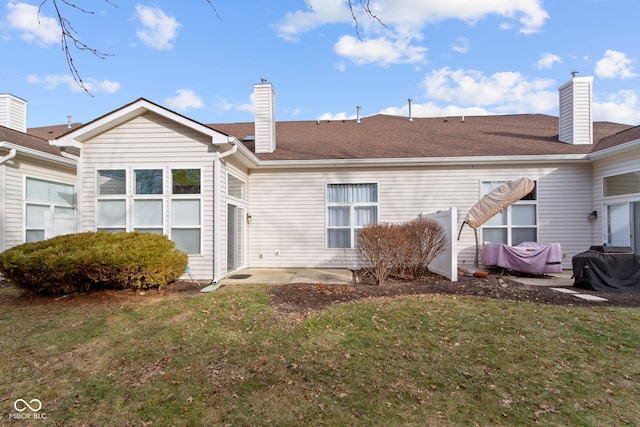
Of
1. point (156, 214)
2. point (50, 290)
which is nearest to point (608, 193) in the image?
point (156, 214)

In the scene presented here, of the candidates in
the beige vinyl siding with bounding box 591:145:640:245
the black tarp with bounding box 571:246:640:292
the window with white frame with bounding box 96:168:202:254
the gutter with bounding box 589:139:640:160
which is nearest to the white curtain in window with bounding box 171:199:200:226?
the window with white frame with bounding box 96:168:202:254

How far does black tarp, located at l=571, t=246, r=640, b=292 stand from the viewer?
6629 millimetres

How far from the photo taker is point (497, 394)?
3012mm

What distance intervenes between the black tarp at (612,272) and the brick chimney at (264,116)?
8.70 m

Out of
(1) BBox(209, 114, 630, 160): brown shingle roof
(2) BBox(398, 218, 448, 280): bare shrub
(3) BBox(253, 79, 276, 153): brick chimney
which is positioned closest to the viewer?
(2) BBox(398, 218, 448, 280): bare shrub

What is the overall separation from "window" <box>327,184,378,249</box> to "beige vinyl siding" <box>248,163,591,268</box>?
0.18 m

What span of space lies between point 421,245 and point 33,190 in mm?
10175

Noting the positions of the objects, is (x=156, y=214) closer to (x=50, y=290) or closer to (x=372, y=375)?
(x=50, y=290)

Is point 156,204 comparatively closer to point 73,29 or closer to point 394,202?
point 73,29

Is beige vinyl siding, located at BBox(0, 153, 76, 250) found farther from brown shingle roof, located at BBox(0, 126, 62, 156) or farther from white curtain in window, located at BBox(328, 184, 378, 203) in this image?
white curtain in window, located at BBox(328, 184, 378, 203)

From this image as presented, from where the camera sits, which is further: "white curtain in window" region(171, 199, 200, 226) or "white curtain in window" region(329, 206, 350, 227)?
"white curtain in window" region(329, 206, 350, 227)

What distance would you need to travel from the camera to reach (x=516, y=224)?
32.1 feet

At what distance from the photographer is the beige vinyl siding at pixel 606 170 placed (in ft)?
27.4

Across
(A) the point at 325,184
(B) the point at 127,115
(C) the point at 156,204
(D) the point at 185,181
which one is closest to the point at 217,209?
(D) the point at 185,181
